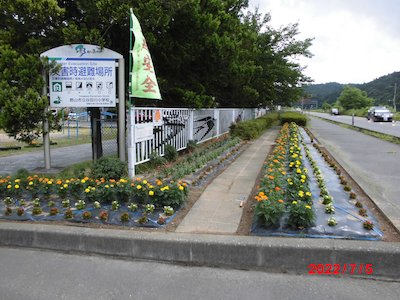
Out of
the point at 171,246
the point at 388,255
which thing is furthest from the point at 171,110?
the point at 388,255

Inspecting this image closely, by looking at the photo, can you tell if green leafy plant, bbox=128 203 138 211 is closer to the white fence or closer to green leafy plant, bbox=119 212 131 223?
green leafy plant, bbox=119 212 131 223

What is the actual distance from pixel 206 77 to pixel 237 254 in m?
7.08

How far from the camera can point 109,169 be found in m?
5.87

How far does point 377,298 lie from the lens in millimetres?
2756

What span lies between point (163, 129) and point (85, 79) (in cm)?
213

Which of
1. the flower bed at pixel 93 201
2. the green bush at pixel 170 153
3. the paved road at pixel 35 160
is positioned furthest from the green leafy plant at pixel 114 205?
the green bush at pixel 170 153

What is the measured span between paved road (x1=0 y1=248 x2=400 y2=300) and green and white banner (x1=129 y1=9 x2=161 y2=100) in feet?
11.2

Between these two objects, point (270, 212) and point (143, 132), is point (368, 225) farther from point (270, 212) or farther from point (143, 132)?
point (143, 132)

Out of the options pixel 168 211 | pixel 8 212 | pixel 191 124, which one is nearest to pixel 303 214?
pixel 168 211

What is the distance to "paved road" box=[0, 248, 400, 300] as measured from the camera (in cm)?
284

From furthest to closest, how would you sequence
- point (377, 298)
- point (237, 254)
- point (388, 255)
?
point (237, 254) → point (388, 255) → point (377, 298)

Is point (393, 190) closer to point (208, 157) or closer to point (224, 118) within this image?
point (208, 157)

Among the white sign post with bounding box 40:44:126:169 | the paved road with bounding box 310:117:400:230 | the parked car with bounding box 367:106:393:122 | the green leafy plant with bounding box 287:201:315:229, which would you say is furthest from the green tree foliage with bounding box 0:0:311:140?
the parked car with bounding box 367:106:393:122

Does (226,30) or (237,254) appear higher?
(226,30)
